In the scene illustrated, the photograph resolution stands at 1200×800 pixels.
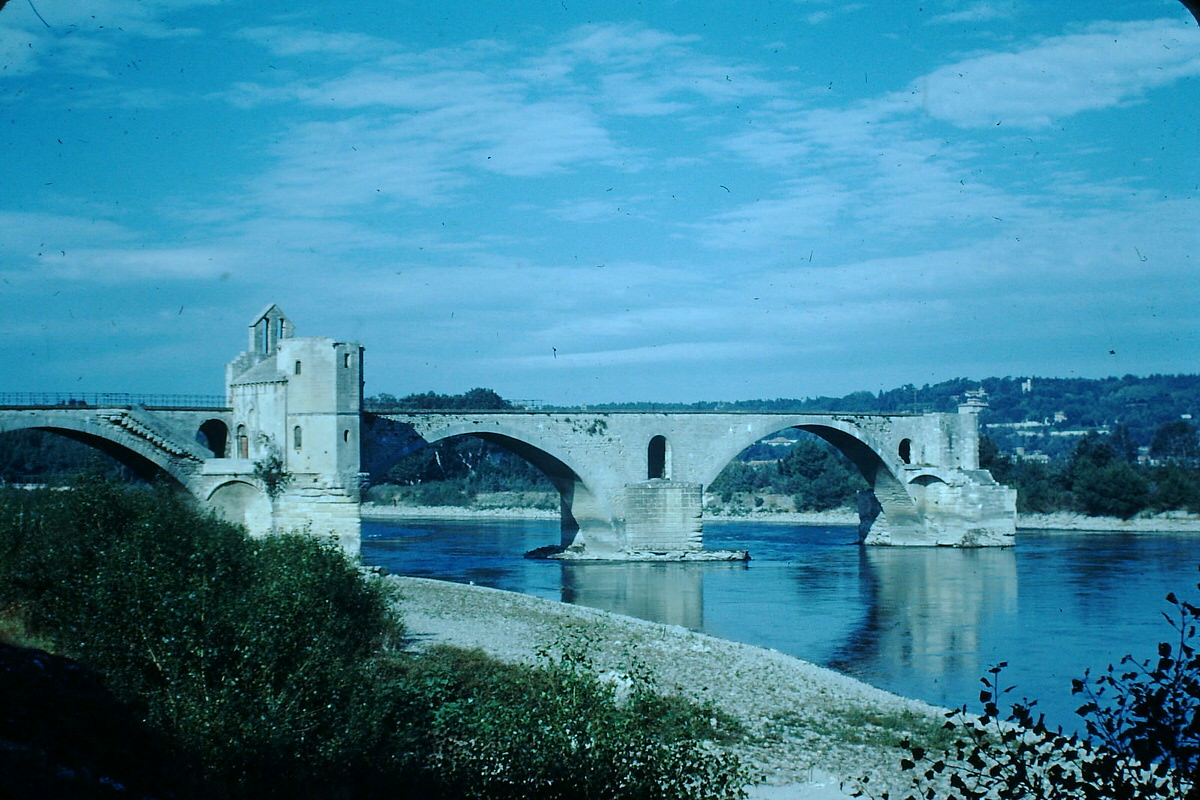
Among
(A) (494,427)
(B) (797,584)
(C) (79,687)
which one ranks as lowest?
(B) (797,584)

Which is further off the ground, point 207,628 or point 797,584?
point 207,628

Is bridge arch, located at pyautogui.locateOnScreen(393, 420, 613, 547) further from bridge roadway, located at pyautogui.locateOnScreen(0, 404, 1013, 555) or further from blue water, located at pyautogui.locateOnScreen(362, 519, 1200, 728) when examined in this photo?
blue water, located at pyautogui.locateOnScreen(362, 519, 1200, 728)

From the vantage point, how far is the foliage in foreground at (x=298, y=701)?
19.4 feet

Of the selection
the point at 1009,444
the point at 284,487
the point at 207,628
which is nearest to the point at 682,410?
the point at 284,487

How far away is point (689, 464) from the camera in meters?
31.8

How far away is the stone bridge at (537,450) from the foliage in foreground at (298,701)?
769 centimetres

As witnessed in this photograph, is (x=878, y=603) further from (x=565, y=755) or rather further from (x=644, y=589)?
(x=565, y=755)

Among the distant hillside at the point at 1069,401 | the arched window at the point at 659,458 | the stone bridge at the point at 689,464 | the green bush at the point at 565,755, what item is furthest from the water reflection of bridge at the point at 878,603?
the distant hillside at the point at 1069,401

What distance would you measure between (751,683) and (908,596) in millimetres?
10704

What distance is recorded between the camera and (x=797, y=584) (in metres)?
24.7

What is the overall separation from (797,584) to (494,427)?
8371mm

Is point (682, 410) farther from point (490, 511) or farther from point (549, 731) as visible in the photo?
point (549, 731)

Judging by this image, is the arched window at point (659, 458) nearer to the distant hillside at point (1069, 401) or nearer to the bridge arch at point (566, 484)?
the bridge arch at point (566, 484)

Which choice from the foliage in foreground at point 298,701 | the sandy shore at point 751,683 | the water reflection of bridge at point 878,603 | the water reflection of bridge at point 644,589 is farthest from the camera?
the water reflection of bridge at point 644,589
